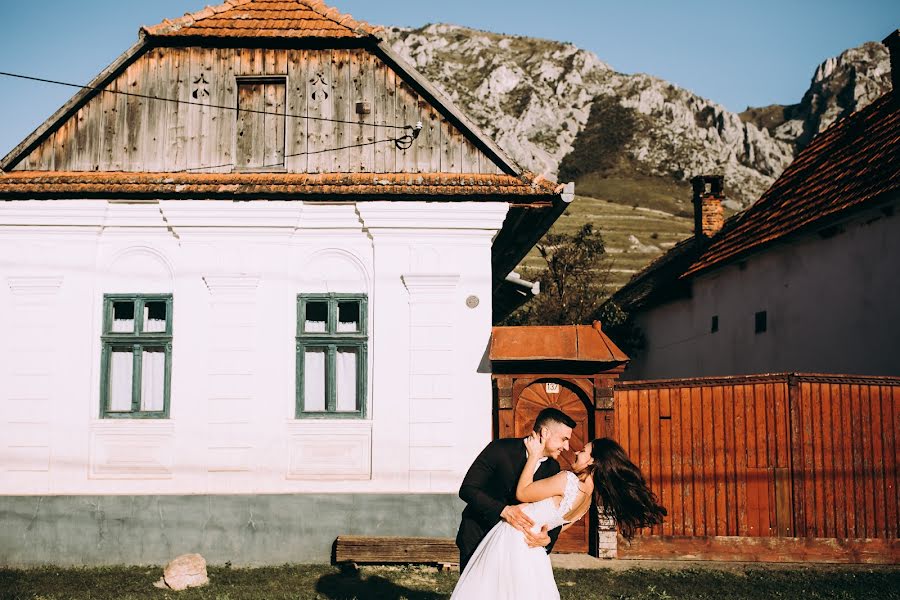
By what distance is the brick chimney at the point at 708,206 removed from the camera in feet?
68.8

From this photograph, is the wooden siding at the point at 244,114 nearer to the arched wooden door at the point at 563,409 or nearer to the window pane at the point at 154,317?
the window pane at the point at 154,317

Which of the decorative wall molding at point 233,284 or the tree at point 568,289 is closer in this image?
the decorative wall molding at point 233,284

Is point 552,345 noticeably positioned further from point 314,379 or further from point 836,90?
point 836,90

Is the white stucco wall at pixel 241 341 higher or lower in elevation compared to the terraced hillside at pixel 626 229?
lower

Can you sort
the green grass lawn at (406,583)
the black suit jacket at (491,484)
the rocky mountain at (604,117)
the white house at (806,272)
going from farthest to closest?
the rocky mountain at (604,117) → the white house at (806,272) → the green grass lawn at (406,583) → the black suit jacket at (491,484)

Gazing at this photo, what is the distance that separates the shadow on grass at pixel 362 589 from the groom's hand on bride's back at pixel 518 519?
144 inches

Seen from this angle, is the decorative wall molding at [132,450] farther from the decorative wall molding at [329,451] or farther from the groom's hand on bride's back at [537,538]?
the groom's hand on bride's back at [537,538]

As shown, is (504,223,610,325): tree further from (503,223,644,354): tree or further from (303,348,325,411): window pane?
(303,348,325,411): window pane

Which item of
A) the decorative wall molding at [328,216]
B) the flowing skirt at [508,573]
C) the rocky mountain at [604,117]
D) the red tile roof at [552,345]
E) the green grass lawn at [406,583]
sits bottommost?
the green grass lawn at [406,583]

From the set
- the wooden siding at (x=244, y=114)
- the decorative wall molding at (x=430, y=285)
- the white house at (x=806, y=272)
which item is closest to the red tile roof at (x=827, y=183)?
the white house at (x=806, y=272)

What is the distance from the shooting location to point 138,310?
430 inches

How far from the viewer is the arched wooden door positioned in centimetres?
1095

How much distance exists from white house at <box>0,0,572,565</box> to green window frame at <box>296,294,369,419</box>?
3 cm

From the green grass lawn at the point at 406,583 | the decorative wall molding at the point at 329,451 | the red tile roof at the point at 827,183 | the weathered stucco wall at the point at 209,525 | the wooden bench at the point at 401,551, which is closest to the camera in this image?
the green grass lawn at the point at 406,583
